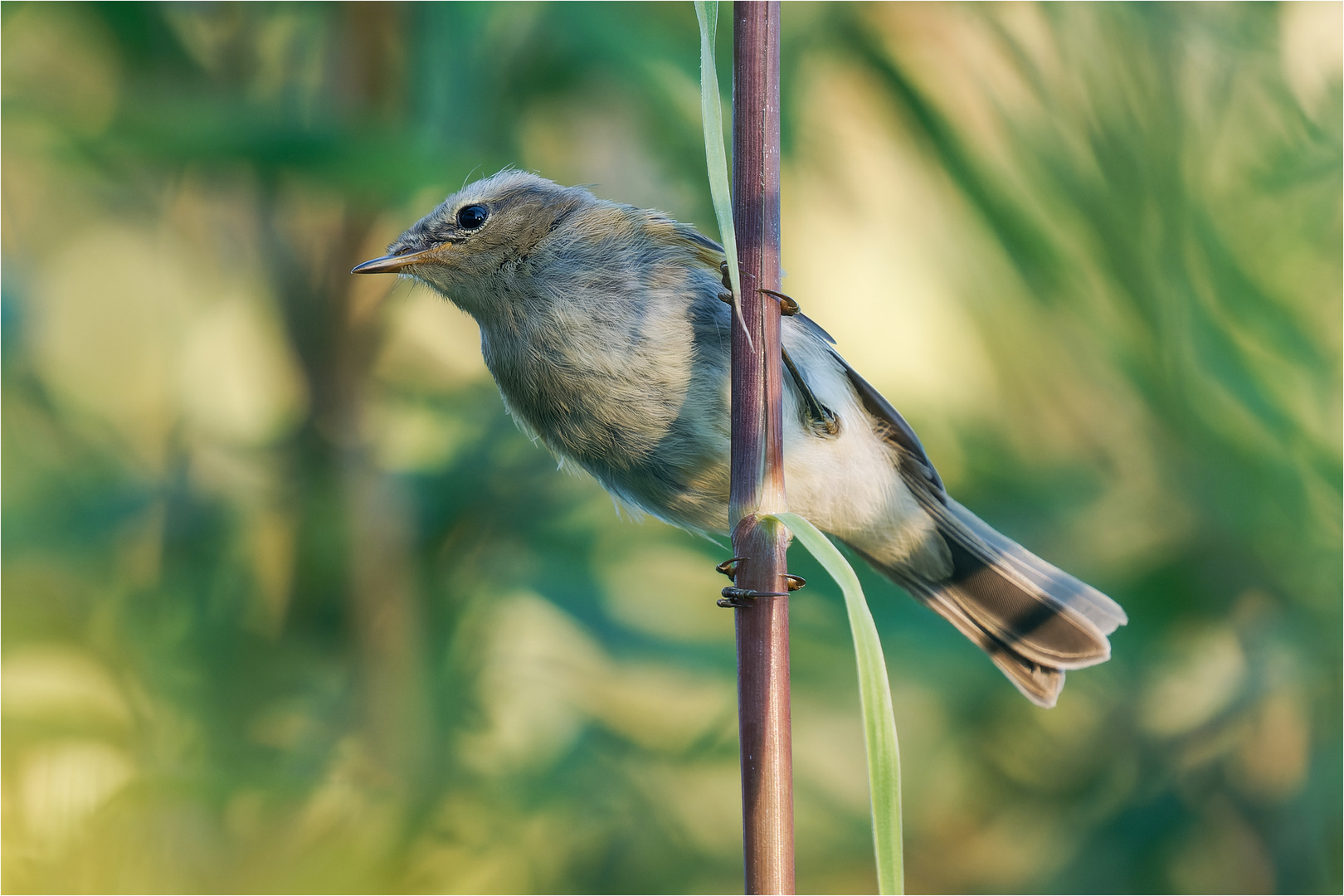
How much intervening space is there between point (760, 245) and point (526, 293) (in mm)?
1127

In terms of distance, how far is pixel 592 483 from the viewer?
2.87 m

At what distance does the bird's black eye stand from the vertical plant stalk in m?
1.29

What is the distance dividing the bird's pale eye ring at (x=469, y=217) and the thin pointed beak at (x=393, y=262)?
75 millimetres

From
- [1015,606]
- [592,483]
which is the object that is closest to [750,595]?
[1015,606]

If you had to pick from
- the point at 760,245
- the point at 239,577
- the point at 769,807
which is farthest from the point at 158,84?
the point at 769,807

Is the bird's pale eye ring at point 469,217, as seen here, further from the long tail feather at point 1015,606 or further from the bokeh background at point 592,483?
the long tail feather at point 1015,606

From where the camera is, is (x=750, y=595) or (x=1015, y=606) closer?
(x=750, y=595)

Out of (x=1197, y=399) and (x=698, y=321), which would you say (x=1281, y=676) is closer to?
(x=1197, y=399)

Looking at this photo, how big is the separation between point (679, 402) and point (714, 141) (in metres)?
1.07

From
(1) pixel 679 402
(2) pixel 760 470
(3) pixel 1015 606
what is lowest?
(3) pixel 1015 606

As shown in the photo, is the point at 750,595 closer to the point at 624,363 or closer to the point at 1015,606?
the point at 624,363

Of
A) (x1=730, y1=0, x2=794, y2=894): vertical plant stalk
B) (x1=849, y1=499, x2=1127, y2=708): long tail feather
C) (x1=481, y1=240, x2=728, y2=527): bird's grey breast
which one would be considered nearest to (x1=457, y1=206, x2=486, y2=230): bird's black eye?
(x1=481, y1=240, x2=728, y2=527): bird's grey breast

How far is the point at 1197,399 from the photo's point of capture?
8.24ft

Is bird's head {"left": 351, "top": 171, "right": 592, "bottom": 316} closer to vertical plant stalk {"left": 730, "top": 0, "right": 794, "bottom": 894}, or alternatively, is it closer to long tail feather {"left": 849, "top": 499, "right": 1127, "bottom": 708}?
long tail feather {"left": 849, "top": 499, "right": 1127, "bottom": 708}
